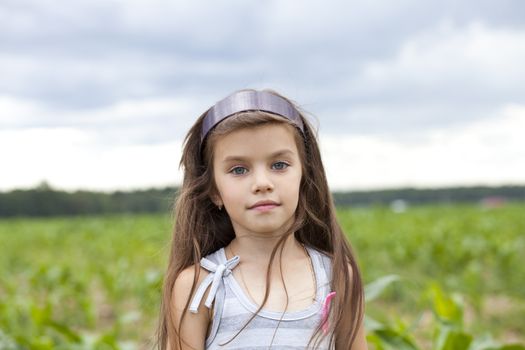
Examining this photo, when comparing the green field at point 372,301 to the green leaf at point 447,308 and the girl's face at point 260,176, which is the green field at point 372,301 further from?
the girl's face at point 260,176

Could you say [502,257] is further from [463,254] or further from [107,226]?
[107,226]

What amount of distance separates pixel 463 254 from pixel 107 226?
37.4ft

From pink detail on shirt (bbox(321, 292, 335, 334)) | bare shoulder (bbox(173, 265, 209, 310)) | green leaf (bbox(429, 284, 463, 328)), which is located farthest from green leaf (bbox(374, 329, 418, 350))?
bare shoulder (bbox(173, 265, 209, 310))

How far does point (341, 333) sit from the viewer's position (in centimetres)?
174

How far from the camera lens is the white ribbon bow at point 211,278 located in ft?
5.44

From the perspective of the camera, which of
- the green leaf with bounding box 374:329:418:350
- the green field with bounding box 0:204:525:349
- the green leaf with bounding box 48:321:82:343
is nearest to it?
the green leaf with bounding box 374:329:418:350

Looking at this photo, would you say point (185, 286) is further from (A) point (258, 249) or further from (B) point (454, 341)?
(B) point (454, 341)

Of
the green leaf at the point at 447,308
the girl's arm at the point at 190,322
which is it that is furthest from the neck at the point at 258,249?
the green leaf at the point at 447,308

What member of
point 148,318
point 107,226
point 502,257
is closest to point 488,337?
point 148,318

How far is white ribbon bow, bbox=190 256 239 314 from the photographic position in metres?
1.66

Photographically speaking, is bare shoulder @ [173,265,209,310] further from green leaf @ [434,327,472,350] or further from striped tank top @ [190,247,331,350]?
green leaf @ [434,327,472,350]

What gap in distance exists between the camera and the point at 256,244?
5.61 ft

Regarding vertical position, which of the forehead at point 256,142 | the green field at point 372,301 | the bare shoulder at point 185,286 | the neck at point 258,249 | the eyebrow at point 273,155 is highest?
the forehead at point 256,142

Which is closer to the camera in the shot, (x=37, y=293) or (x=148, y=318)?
(x=148, y=318)
